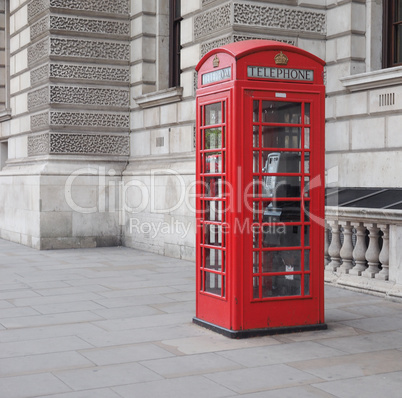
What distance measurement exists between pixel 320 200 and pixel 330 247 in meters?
2.60

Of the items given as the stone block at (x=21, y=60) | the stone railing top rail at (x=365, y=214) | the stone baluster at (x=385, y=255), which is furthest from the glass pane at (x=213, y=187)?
the stone block at (x=21, y=60)

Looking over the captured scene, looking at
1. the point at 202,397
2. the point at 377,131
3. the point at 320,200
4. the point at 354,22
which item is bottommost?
the point at 202,397

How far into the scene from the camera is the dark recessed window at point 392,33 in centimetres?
971

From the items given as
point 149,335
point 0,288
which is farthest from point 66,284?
point 149,335

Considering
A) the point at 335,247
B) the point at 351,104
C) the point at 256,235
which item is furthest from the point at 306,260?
the point at 351,104

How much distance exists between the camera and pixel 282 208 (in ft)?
19.4

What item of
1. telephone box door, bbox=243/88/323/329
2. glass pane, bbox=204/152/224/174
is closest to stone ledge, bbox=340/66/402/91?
telephone box door, bbox=243/88/323/329

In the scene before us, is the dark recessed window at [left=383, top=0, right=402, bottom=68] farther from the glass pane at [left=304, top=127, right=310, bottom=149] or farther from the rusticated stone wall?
the rusticated stone wall

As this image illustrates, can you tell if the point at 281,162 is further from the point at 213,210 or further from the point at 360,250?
the point at 360,250

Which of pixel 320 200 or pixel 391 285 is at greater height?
pixel 320 200

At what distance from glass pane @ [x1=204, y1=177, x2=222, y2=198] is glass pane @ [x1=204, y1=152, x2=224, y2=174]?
0.23ft

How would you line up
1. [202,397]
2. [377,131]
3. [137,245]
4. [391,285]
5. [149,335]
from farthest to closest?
[137,245], [377,131], [391,285], [149,335], [202,397]

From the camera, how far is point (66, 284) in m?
8.83

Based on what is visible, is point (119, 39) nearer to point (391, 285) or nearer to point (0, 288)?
point (0, 288)
